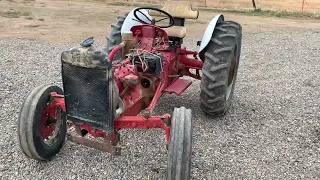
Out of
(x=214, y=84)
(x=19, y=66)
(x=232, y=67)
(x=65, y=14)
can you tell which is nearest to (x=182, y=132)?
(x=214, y=84)

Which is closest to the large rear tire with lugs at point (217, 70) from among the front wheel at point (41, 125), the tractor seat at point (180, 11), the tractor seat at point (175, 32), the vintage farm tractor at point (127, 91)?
the vintage farm tractor at point (127, 91)

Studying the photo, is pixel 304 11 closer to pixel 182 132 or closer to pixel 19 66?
pixel 19 66

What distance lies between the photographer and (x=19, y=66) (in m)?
7.37

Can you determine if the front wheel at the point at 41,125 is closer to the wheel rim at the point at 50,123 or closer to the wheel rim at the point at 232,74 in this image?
the wheel rim at the point at 50,123

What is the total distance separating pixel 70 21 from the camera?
13.6 m

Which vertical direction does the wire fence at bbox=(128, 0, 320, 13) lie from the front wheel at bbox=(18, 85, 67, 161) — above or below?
below

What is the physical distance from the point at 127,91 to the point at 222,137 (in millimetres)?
1329

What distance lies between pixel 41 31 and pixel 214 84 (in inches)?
316

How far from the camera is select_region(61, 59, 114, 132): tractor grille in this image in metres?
3.35

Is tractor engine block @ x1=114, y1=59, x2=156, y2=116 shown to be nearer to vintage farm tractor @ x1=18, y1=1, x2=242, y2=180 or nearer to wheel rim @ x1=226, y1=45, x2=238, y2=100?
vintage farm tractor @ x1=18, y1=1, x2=242, y2=180

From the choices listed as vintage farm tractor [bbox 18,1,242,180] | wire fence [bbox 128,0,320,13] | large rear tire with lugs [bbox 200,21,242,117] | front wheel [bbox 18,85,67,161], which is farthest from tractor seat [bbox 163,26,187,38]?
wire fence [bbox 128,0,320,13]

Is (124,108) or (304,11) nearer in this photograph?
(124,108)

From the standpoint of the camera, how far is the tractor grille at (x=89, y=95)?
3348 millimetres

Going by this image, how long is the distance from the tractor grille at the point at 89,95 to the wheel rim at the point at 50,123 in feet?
1.40
